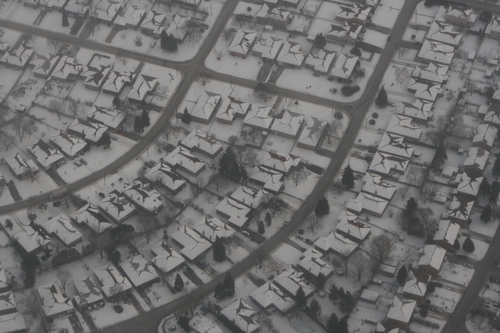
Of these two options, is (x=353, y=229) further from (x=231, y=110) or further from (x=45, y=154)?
(x=45, y=154)

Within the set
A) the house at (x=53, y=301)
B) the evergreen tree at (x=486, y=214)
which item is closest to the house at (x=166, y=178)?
the house at (x=53, y=301)

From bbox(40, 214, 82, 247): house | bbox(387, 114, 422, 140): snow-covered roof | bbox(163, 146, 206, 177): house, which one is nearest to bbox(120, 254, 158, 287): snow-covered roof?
bbox(40, 214, 82, 247): house

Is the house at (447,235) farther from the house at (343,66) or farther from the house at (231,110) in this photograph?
the house at (231,110)

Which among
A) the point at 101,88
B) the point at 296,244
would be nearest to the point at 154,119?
the point at 101,88

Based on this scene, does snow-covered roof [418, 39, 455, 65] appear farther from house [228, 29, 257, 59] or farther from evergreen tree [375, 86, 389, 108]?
house [228, 29, 257, 59]

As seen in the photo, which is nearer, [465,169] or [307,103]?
[465,169]

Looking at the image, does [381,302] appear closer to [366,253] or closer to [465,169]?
[366,253]
